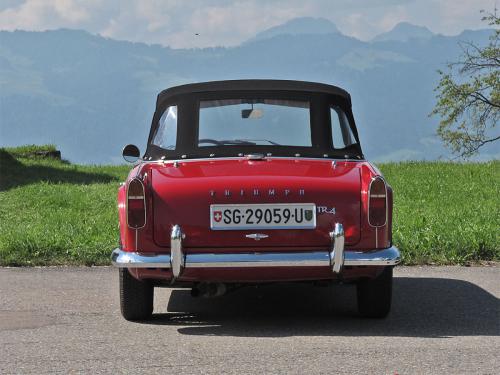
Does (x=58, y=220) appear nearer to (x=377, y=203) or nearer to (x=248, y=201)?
(x=248, y=201)

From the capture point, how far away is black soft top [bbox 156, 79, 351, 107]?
746cm

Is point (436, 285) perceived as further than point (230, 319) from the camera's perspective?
Yes

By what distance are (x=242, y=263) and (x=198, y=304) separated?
5.03 feet

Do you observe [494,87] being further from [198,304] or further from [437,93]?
[198,304]

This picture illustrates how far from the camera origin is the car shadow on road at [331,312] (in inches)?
252

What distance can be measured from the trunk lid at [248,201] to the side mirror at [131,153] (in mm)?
1162

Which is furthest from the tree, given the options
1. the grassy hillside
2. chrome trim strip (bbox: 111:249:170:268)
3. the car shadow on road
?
chrome trim strip (bbox: 111:249:170:268)

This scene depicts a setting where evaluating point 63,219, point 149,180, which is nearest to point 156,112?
point 149,180

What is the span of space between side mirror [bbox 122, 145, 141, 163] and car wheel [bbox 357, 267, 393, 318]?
2050 mm

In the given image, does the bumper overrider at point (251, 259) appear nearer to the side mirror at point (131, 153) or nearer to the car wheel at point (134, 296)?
the car wheel at point (134, 296)

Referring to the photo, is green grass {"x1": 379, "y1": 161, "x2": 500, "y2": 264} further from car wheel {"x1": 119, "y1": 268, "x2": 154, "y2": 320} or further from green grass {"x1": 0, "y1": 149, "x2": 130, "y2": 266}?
car wheel {"x1": 119, "y1": 268, "x2": 154, "y2": 320}

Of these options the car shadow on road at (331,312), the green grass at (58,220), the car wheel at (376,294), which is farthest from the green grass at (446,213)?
the green grass at (58,220)

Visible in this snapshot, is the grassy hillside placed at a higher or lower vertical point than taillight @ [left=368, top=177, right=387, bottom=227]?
lower

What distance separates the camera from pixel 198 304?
25.0 ft
